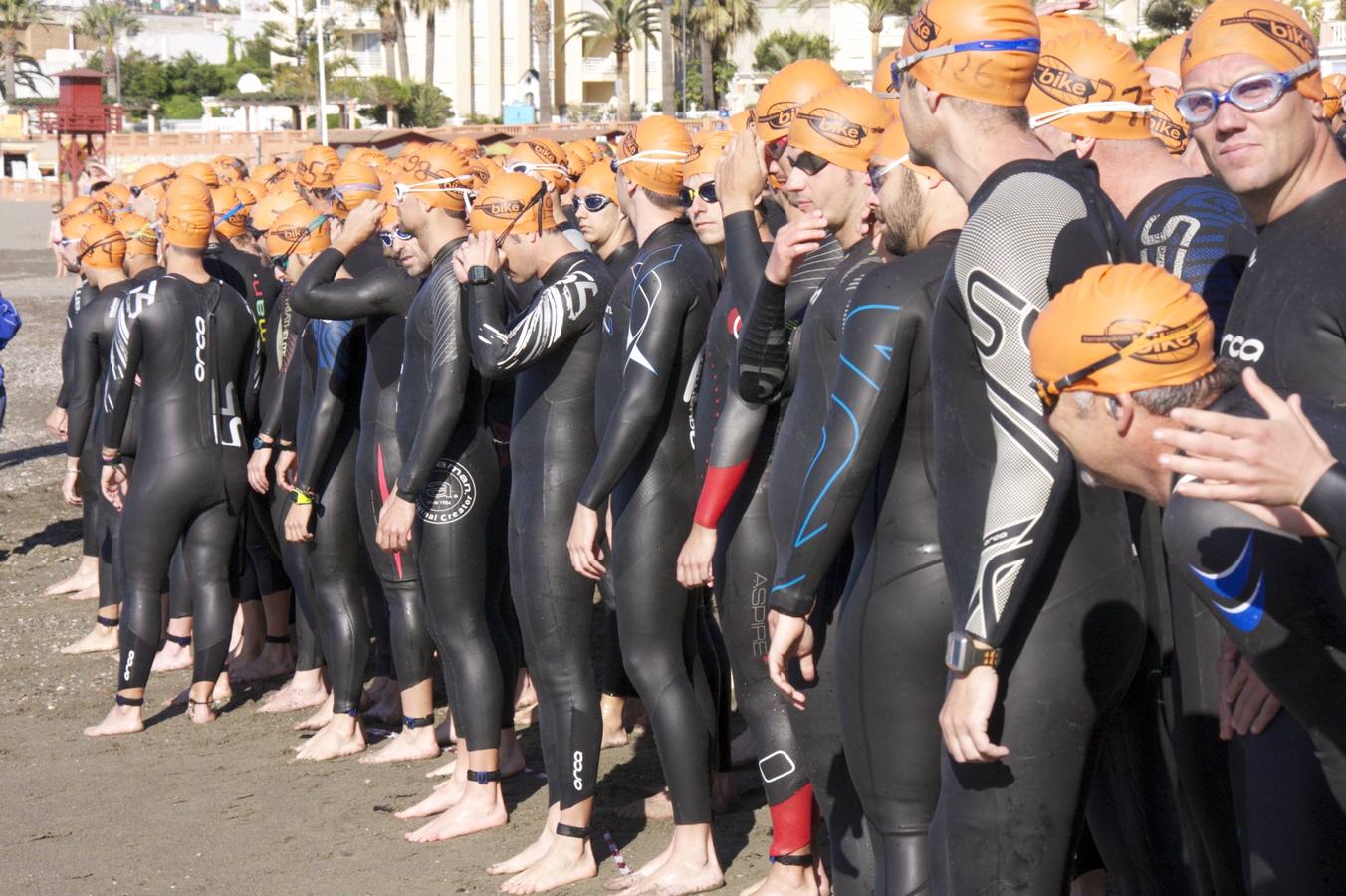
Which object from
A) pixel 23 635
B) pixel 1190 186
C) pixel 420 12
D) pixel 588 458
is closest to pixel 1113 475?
pixel 1190 186

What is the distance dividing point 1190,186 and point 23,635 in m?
7.82

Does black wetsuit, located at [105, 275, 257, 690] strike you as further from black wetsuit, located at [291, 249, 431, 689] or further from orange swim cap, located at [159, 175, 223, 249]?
black wetsuit, located at [291, 249, 431, 689]

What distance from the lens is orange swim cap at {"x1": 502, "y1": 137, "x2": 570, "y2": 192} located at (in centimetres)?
639

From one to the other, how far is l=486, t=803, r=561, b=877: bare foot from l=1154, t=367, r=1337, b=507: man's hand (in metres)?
3.77

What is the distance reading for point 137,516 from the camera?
301 inches

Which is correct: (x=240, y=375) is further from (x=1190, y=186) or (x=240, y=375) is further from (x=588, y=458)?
(x=1190, y=186)

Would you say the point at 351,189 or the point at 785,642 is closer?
the point at 785,642

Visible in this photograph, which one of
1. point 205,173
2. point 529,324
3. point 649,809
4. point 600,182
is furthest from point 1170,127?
point 205,173

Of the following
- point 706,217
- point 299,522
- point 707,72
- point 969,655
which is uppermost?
point 707,72

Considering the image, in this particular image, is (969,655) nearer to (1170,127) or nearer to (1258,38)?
(1258,38)

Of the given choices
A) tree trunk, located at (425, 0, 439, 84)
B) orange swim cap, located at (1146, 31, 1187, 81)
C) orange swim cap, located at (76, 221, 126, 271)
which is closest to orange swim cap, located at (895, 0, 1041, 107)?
orange swim cap, located at (1146, 31, 1187, 81)

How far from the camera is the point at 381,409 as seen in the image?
665 centimetres

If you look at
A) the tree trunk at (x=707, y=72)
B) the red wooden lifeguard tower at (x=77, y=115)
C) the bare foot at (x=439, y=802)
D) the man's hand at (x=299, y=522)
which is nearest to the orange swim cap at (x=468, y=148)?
the man's hand at (x=299, y=522)

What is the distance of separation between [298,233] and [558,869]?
11.9 feet
